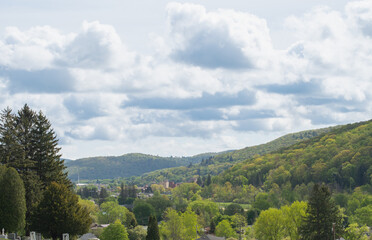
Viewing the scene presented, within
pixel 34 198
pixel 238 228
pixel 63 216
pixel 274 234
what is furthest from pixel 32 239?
pixel 238 228

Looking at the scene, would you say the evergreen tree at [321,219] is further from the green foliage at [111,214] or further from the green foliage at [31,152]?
the green foliage at [111,214]

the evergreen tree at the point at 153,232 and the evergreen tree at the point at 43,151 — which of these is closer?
the evergreen tree at the point at 43,151

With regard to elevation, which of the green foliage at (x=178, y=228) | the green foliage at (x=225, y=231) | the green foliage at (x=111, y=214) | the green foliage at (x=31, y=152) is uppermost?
the green foliage at (x=31, y=152)

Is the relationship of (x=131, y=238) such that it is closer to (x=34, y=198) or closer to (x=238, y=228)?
(x=238, y=228)

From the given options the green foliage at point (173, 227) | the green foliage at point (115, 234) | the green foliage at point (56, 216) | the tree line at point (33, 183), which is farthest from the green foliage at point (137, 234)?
the green foliage at point (56, 216)

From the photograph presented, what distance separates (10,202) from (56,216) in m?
5.95

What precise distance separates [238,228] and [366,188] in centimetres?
6857

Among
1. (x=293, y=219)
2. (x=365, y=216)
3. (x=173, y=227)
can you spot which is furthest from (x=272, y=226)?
(x=365, y=216)

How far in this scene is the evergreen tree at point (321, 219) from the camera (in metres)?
78.7

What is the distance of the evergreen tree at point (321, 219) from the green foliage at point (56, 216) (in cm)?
3447

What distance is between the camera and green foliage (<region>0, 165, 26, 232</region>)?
60.7 metres

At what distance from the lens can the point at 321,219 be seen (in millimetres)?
79000

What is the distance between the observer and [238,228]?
449 ft

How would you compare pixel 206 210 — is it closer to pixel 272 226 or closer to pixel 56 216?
pixel 272 226
